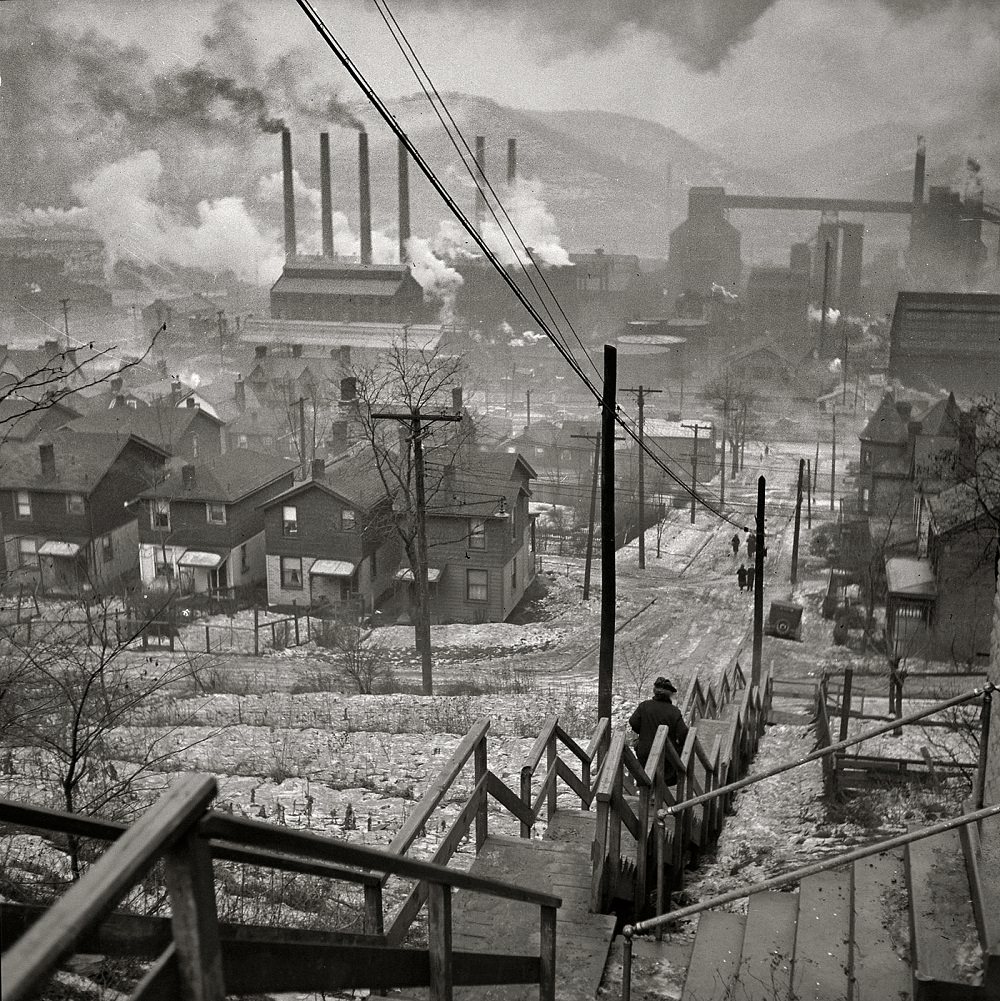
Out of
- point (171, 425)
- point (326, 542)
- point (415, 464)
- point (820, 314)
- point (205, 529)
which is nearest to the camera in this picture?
point (415, 464)

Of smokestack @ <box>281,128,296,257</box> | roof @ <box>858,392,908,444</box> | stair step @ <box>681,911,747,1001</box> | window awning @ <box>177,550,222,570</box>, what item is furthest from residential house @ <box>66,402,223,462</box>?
stair step @ <box>681,911,747,1001</box>

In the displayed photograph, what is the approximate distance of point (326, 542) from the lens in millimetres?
35688

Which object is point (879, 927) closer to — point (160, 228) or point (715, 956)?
point (715, 956)

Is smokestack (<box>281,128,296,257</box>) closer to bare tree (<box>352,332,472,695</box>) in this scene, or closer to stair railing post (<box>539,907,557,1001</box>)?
bare tree (<box>352,332,472,695</box>)

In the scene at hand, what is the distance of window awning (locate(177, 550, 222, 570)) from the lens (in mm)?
36750

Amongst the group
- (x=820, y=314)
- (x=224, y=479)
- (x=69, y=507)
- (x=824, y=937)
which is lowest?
(x=69, y=507)

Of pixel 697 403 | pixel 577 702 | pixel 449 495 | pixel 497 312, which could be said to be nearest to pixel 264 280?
pixel 497 312

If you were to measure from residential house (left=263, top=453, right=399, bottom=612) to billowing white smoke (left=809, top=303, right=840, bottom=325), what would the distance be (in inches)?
3059

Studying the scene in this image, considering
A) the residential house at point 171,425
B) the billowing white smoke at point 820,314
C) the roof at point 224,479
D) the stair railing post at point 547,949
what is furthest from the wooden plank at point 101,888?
the billowing white smoke at point 820,314

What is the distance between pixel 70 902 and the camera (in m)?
1.40

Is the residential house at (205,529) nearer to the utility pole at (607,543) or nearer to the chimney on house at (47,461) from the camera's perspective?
the chimney on house at (47,461)

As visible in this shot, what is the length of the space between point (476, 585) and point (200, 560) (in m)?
10.4

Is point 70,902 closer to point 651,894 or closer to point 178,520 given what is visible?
point 651,894

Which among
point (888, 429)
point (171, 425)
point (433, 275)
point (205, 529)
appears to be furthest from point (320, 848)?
point (433, 275)
